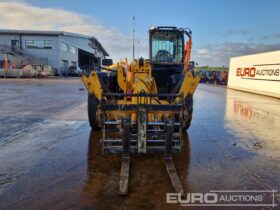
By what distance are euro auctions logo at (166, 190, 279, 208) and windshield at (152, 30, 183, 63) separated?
4.90 metres

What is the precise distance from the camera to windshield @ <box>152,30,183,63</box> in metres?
8.02

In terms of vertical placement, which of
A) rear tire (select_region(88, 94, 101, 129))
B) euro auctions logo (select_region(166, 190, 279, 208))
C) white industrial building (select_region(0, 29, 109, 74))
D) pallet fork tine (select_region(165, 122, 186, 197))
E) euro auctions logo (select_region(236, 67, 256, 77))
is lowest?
euro auctions logo (select_region(166, 190, 279, 208))

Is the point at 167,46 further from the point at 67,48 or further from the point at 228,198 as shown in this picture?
the point at 67,48

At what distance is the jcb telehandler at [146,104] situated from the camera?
16.4 feet

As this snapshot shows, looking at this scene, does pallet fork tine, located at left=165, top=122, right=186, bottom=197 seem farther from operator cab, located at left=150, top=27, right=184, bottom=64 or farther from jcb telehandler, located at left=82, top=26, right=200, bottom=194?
operator cab, located at left=150, top=27, right=184, bottom=64

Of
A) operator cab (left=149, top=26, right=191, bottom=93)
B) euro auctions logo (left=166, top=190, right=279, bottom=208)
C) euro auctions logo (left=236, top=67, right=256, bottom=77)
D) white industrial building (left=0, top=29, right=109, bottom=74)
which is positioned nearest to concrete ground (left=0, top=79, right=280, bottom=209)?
euro auctions logo (left=166, top=190, right=279, bottom=208)

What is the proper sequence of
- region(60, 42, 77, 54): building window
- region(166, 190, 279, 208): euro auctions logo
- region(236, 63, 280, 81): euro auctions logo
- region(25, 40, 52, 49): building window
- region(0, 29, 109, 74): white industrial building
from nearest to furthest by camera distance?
region(166, 190, 279, 208): euro auctions logo
region(236, 63, 280, 81): euro auctions logo
region(0, 29, 109, 74): white industrial building
region(25, 40, 52, 49): building window
region(60, 42, 77, 54): building window

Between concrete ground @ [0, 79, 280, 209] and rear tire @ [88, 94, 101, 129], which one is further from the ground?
rear tire @ [88, 94, 101, 129]

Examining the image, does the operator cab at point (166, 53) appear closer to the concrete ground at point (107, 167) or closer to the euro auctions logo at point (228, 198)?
the concrete ground at point (107, 167)

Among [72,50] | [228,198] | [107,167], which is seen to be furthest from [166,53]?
[72,50]

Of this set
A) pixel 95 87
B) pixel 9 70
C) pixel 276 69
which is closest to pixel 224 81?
pixel 276 69

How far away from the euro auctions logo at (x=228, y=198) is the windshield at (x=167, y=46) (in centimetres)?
490

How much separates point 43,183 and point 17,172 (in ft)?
2.30

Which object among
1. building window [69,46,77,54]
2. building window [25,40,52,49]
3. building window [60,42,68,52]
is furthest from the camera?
building window [69,46,77,54]
